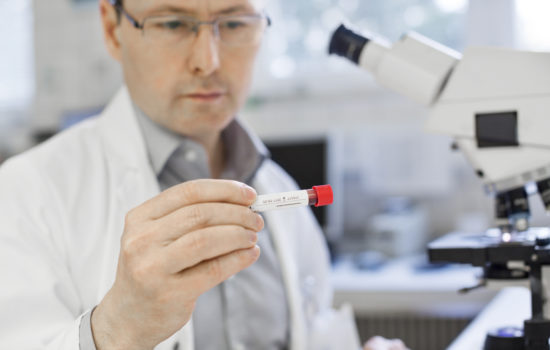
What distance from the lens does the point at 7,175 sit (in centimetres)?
102

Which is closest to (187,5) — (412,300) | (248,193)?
(248,193)

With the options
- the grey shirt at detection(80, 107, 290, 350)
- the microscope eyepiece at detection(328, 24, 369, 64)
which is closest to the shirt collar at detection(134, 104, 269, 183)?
the grey shirt at detection(80, 107, 290, 350)

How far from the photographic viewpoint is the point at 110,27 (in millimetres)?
1150

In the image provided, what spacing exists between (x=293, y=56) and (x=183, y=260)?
7.87 feet

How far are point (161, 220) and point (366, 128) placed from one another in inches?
82.4

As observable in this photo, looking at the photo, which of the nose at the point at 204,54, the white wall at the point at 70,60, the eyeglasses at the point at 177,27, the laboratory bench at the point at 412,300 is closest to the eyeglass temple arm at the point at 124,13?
the eyeglasses at the point at 177,27

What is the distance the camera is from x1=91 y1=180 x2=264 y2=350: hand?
2.08ft

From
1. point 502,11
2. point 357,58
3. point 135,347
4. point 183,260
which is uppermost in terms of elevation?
point 502,11

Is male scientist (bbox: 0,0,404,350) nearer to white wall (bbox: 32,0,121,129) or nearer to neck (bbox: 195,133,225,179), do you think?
neck (bbox: 195,133,225,179)

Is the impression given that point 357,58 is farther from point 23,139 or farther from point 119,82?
point 23,139

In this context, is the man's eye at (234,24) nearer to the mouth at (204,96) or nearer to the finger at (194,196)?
the mouth at (204,96)

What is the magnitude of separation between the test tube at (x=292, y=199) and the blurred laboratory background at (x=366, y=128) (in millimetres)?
1258

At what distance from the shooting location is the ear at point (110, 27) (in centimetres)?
113

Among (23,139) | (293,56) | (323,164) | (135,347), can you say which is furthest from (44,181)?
(23,139)
